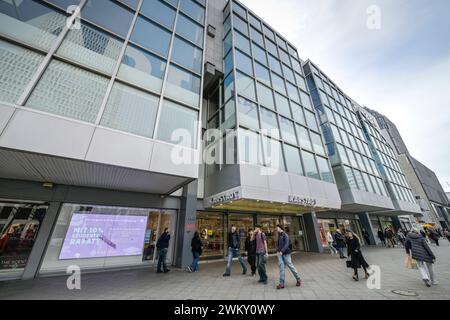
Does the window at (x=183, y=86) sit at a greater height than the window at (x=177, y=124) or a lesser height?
greater

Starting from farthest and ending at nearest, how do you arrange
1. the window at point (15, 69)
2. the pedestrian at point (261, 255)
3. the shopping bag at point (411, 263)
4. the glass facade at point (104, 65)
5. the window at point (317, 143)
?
the window at point (317, 143)
the pedestrian at point (261, 255)
the glass facade at point (104, 65)
the shopping bag at point (411, 263)
the window at point (15, 69)

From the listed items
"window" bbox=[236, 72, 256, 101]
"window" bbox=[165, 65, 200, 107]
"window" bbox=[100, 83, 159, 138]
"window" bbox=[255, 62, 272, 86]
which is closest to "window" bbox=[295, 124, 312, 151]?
"window" bbox=[255, 62, 272, 86]

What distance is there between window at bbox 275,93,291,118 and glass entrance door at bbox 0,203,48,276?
48.7 feet

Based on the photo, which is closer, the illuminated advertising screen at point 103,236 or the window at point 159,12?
the illuminated advertising screen at point 103,236

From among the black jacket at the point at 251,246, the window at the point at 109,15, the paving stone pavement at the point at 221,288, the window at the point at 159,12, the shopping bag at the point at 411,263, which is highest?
the window at the point at 159,12

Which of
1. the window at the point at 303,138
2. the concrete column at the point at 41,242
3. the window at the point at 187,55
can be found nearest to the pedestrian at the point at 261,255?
the concrete column at the point at 41,242

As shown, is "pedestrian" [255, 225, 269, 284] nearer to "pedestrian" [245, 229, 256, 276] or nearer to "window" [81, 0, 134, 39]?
"pedestrian" [245, 229, 256, 276]

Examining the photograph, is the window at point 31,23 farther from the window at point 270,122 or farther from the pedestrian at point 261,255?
the window at point 270,122

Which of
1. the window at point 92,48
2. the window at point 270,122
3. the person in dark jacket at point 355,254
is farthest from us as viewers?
the window at point 270,122

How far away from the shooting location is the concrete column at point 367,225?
18.8 metres

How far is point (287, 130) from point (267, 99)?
2.77 metres

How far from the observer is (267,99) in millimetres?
12914
